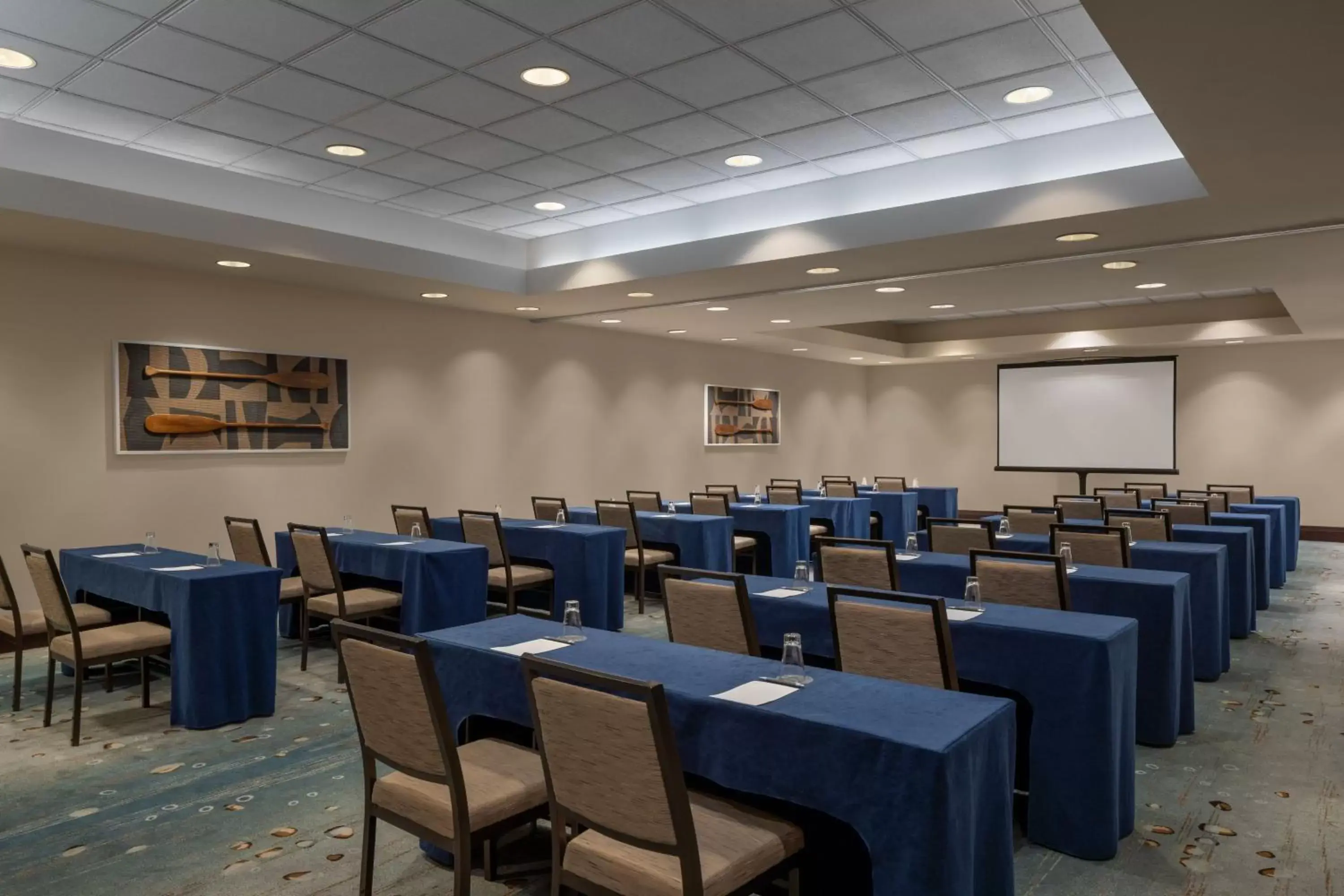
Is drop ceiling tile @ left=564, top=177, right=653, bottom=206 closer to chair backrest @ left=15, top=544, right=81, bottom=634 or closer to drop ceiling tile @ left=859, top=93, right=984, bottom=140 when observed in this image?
drop ceiling tile @ left=859, top=93, right=984, bottom=140

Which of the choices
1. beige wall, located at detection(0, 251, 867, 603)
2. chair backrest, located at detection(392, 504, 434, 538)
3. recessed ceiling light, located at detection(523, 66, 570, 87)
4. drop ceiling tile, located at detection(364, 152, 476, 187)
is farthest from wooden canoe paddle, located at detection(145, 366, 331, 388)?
recessed ceiling light, located at detection(523, 66, 570, 87)

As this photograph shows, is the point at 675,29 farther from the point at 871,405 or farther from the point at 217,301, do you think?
the point at 871,405

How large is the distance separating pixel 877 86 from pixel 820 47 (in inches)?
23.9

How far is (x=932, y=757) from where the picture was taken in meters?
2.01

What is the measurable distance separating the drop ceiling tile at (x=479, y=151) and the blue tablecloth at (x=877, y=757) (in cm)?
376

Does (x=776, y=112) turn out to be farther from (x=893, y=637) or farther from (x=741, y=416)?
(x=741, y=416)

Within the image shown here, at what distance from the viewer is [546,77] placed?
4492 mm

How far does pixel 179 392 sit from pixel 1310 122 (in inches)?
286

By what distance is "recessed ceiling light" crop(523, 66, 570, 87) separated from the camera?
173 inches

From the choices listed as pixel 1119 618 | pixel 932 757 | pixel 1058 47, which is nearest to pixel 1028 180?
pixel 1058 47

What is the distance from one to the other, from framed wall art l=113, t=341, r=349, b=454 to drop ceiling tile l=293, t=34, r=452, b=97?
3389 millimetres

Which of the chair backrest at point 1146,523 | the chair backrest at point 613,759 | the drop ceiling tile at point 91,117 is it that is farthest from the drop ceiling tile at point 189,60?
the chair backrest at point 1146,523

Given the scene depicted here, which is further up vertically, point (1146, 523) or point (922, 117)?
point (922, 117)

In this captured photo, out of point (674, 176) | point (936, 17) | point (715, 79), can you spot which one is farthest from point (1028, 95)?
point (674, 176)
